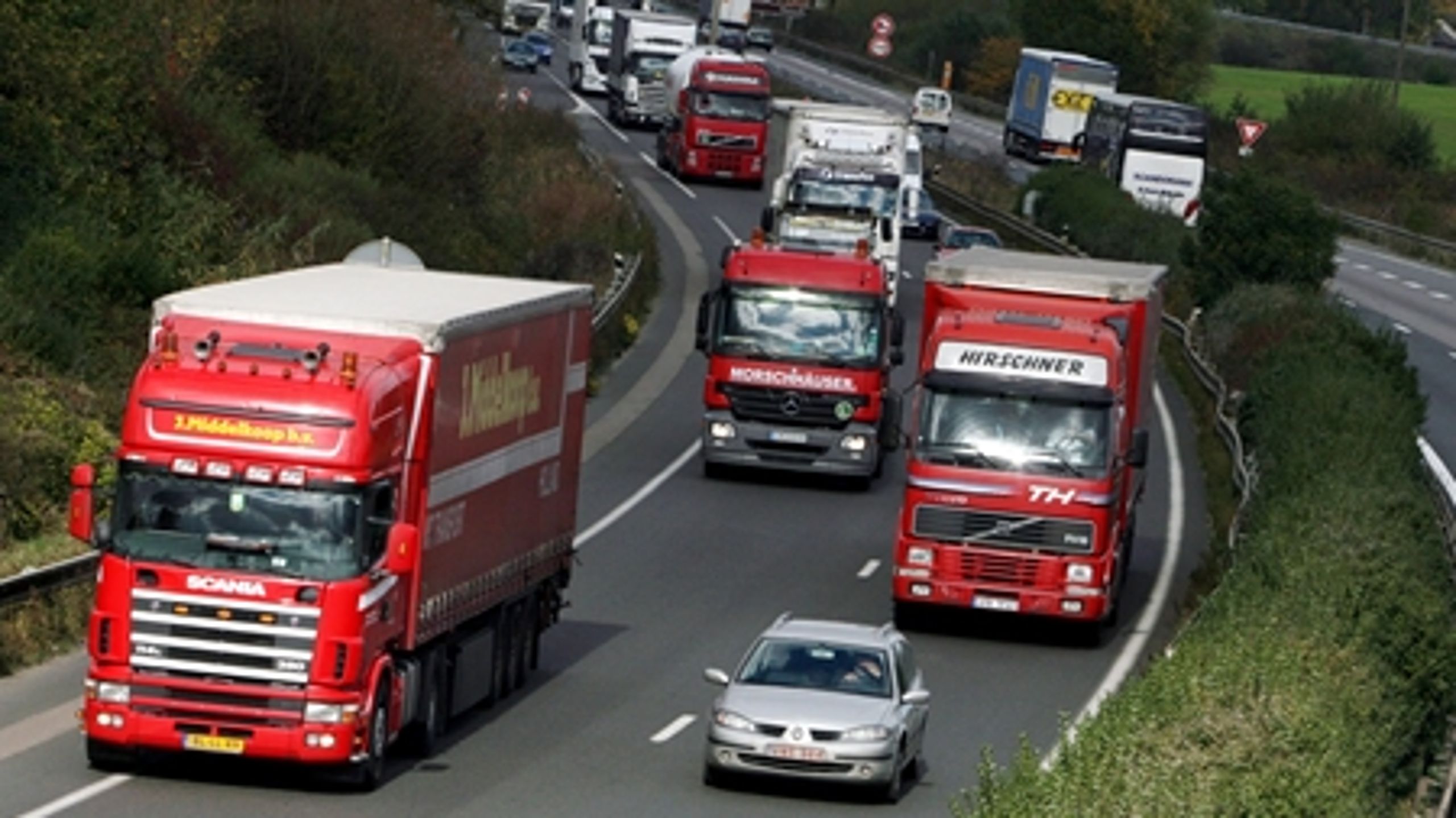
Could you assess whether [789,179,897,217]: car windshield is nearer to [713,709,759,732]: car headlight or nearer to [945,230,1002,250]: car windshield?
[945,230,1002,250]: car windshield

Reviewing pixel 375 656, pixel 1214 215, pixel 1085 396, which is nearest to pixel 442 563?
pixel 375 656

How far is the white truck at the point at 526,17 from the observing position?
123 metres

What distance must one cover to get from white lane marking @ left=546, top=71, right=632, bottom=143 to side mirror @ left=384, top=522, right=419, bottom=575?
223 feet

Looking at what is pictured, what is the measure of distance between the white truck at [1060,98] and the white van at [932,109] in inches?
112

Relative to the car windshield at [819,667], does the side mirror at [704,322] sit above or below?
below

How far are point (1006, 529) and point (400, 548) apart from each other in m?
10.4

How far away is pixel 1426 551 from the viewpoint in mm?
27047

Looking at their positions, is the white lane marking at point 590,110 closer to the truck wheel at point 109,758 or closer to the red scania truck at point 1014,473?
the red scania truck at point 1014,473

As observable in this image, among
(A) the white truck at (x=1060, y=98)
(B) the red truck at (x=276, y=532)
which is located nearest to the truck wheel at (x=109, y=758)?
(B) the red truck at (x=276, y=532)

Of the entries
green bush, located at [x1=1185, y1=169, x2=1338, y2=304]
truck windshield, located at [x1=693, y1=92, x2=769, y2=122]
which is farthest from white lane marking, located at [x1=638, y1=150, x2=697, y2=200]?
green bush, located at [x1=1185, y1=169, x2=1338, y2=304]

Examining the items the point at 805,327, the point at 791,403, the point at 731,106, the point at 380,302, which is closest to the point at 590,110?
the point at 731,106

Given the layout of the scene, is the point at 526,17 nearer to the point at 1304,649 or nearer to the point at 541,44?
the point at 541,44

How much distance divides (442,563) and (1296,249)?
37.7 meters

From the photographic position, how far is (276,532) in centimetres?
2147
